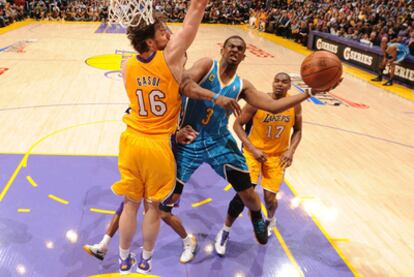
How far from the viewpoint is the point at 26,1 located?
931 inches

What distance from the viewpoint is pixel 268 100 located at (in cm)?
305

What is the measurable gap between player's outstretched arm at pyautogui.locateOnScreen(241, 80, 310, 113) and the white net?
984mm

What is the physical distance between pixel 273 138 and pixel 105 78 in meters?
7.32

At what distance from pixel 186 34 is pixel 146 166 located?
0.98 m

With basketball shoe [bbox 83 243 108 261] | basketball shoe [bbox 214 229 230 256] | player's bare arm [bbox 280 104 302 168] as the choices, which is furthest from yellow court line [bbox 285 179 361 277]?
basketball shoe [bbox 83 243 108 261]

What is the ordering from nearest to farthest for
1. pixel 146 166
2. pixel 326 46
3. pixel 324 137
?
pixel 146 166
pixel 324 137
pixel 326 46

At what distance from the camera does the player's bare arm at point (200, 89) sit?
8.48ft

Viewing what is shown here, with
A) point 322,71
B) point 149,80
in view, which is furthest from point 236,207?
point 149,80

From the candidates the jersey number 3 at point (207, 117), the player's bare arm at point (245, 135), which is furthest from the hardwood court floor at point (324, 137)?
the jersey number 3 at point (207, 117)

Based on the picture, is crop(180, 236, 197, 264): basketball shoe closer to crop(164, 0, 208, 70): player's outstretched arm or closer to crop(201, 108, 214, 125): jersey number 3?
crop(201, 108, 214, 125): jersey number 3

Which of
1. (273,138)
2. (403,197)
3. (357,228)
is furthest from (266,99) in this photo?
(403,197)

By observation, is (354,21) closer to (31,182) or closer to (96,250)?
(31,182)

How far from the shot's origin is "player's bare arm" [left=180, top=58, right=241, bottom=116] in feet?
8.48

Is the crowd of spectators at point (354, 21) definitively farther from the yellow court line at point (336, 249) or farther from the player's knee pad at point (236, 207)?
the player's knee pad at point (236, 207)
